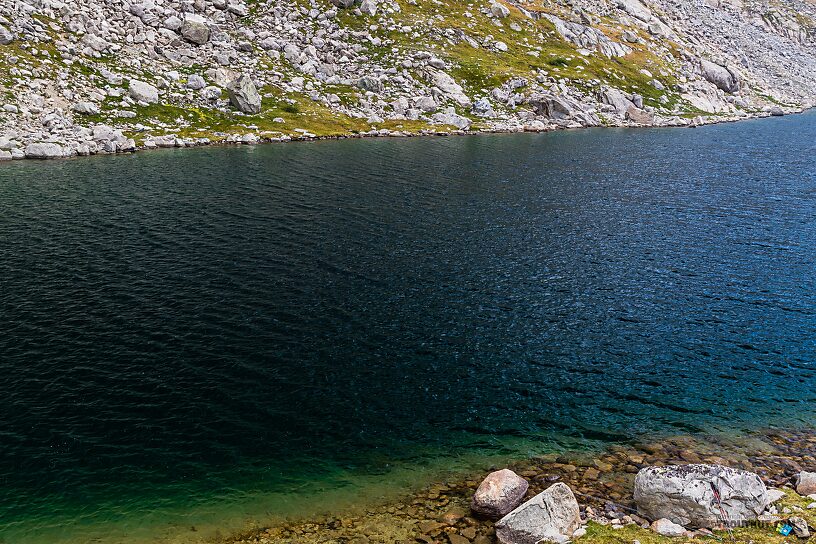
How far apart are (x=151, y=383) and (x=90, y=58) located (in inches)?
4882

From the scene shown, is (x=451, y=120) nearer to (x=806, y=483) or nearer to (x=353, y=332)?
(x=353, y=332)

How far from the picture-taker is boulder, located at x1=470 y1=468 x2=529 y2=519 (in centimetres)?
2191

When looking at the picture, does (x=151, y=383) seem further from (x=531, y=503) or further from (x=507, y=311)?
(x=507, y=311)

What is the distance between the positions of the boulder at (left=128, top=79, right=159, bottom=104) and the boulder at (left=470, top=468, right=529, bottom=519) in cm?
12744

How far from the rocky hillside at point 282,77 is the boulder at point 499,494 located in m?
108

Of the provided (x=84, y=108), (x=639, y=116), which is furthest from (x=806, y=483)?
(x=639, y=116)

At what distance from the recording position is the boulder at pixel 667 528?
20.1 metres

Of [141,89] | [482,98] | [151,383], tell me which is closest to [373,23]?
[482,98]

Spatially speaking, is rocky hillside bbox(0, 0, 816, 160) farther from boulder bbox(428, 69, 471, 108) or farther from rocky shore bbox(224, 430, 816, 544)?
rocky shore bbox(224, 430, 816, 544)

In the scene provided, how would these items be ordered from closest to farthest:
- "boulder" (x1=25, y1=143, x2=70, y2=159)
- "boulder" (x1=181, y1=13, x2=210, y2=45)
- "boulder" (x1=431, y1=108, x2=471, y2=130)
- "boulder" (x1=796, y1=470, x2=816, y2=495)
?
"boulder" (x1=796, y1=470, x2=816, y2=495)
"boulder" (x1=25, y1=143, x2=70, y2=159)
"boulder" (x1=181, y1=13, x2=210, y2=45)
"boulder" (x1=431, y1=108, x2=471, y2=130)

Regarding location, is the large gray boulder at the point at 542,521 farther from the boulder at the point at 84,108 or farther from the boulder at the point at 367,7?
the boulder at the point at 367,7

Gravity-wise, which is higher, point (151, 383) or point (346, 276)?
point (346, 276)

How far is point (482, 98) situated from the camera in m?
162

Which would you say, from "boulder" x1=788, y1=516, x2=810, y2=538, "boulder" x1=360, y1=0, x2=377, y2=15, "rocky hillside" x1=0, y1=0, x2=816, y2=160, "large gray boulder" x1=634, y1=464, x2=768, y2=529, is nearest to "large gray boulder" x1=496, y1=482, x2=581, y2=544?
"large gray boulder" x1=634, y1=464, x2=768, y2=529
